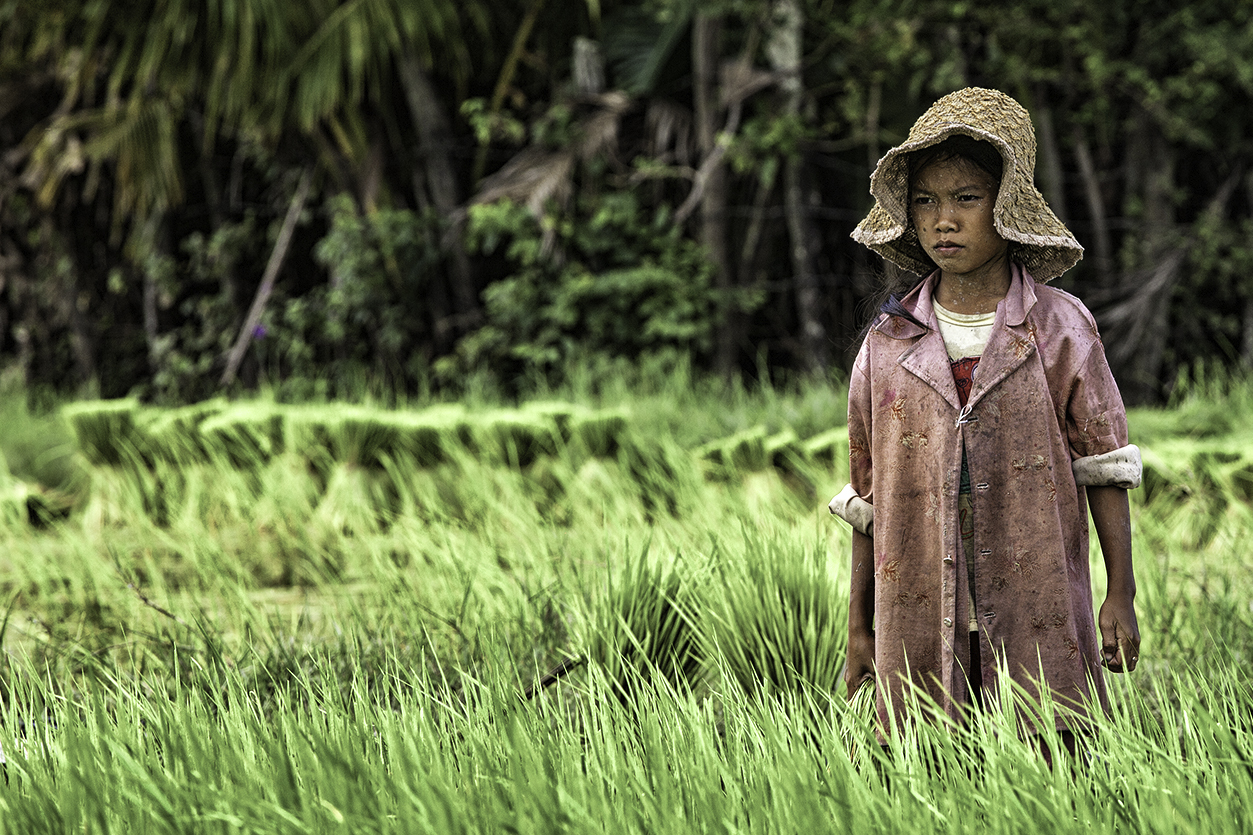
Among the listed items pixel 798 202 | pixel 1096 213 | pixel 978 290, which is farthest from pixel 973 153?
pixel 1096 213

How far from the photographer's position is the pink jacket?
172cm

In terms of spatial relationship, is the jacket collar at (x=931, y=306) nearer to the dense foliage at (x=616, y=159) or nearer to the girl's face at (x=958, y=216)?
the girl's face at (x=958, y=216)

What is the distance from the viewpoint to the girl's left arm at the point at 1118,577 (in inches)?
68.3

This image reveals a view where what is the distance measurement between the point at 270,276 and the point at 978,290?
24.2 ft

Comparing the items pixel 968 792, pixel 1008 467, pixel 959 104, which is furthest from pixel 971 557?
pixel 959 104

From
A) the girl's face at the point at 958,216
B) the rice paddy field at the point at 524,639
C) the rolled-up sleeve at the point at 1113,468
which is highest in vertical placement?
the girl's face at the point at 958,216

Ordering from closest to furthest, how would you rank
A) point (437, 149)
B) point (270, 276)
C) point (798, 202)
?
point (798, 202)
point (437, 149)
point (270, 276)

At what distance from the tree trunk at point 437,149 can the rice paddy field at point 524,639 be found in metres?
2.77

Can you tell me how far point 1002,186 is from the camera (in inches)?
66.9

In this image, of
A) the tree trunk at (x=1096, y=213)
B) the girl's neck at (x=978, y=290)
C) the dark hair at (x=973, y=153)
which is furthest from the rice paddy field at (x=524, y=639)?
the tree trunk at (x=1096, y=213)

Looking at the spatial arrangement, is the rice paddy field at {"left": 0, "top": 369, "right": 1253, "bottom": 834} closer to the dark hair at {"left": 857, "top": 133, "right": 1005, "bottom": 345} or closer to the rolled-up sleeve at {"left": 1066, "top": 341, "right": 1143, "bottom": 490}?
the rolled-up sleeve at {"left": 1066, "top": 341, "right": 1143, "bottom": 490}

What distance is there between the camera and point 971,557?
1784 millimetres

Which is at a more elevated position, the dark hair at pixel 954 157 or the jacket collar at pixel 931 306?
the dark hair at pixel 954 157

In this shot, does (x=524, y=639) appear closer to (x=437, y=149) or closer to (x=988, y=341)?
(x=988, y=341)
